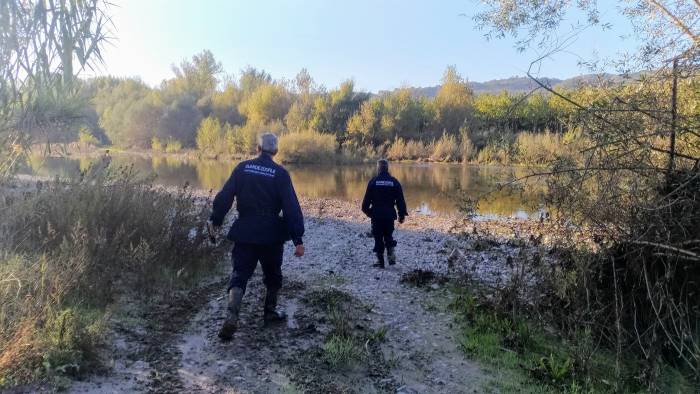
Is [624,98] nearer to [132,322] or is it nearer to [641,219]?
[641,219]

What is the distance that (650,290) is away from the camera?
219 inches

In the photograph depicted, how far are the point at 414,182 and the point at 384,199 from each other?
80.0ft

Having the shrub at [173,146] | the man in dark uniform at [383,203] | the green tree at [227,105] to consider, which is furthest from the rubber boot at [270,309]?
the green tree at [227,105]

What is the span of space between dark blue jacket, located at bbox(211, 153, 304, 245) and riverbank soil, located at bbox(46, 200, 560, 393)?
1.09 meters

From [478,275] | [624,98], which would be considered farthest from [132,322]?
[624,98]

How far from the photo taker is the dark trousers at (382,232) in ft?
30.2

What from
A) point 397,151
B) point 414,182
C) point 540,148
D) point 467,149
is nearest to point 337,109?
point 397,151

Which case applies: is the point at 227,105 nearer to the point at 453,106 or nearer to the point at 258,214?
the point at 453,106

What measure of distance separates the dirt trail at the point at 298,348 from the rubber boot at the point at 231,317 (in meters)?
0.09

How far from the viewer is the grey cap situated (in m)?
5.59

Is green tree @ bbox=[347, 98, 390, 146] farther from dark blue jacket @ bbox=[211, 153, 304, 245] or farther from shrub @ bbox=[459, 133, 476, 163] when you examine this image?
dark blue jacket @ bbox=[211, 153, 304, 245]

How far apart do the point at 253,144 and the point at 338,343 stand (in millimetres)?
50366

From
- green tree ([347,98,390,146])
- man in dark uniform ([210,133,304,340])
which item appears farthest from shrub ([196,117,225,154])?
man in dark uniform ([210,133,304,340])

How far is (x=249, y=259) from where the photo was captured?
5.45 m
